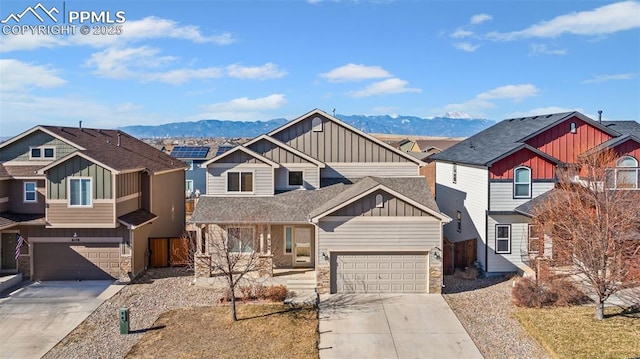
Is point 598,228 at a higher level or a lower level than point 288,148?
lower

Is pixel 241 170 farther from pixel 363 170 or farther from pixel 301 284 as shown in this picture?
pixel 363 170

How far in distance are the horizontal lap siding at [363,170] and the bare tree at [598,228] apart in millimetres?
7173

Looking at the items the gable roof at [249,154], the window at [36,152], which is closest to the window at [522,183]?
the gable roof at [249,154]

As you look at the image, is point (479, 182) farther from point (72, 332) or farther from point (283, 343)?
point (72, 332)

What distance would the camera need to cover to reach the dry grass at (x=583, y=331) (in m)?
13.1

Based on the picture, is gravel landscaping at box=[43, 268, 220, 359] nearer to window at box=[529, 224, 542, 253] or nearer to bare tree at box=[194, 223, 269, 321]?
bare tree at box=[194, 223, 269, 321]

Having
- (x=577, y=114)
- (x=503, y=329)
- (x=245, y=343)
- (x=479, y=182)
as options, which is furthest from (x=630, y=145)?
(x=245, y=343)

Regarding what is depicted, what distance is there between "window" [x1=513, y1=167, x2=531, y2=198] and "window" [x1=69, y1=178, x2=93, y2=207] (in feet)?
60.6

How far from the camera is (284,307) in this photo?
671 inches

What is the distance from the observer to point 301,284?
19453mm

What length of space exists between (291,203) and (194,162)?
23150mm

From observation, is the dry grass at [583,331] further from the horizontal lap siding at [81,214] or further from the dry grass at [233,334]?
the horizontal lap siding at [81,214]

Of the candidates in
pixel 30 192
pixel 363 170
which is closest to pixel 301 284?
pixel 363 170

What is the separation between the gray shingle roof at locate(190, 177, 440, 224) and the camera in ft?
65.1
